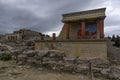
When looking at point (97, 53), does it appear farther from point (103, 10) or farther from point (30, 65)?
point (30, 65)

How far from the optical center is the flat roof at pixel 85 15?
52.0 ft

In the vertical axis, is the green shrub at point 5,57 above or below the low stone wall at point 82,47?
below

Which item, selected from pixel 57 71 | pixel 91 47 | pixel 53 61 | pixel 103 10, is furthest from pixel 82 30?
pixel 57 71

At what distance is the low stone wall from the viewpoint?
12.5 meters

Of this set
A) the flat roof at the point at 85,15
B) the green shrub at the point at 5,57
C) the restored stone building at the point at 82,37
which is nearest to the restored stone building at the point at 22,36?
the restored stone building at the point at 82,37

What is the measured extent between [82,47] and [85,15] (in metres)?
5.53

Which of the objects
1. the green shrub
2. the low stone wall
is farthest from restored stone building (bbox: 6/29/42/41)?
the low stone wall

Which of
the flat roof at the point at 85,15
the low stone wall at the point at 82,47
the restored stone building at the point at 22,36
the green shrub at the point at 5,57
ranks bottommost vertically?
the green shrub at the point at 5,57

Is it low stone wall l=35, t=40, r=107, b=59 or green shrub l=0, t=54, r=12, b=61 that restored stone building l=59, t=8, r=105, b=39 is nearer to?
low stone wall l=35, t=40, r=107, b=59

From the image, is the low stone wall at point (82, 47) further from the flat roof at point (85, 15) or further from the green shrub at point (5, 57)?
the green shrub at point (5, 57)

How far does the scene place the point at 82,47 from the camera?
13469 millimetres

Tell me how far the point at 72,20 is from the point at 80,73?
8.84 m

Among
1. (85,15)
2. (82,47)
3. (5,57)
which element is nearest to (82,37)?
(85,15)

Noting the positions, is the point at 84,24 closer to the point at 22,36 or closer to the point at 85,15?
the point at 85,15
